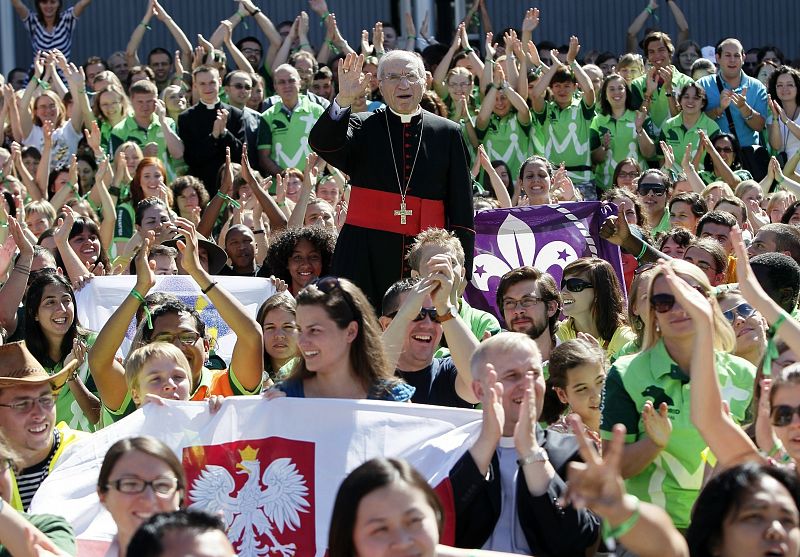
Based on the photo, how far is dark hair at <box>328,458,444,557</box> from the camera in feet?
12.8

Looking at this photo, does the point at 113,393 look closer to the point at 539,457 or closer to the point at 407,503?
the point at 539,457

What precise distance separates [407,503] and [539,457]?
93 cm

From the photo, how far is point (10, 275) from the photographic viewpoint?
26.3 ft

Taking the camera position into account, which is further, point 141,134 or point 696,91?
point 696,91

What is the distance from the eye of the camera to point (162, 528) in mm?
3736

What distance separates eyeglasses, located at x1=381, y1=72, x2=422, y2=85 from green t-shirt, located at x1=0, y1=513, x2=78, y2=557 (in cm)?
332

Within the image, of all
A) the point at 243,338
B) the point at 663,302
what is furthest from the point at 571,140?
the point at 663,302

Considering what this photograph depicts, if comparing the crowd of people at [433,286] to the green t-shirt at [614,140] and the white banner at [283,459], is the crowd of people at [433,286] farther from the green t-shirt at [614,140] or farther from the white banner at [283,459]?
the white banner at [283,459]

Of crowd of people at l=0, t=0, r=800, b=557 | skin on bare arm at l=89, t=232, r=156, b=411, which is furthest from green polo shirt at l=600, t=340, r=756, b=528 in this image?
skin on bare arm at l=89, t=232, r=156, b=411

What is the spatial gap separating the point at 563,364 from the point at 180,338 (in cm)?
178

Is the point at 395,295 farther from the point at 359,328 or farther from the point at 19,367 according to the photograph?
the point at 19,367

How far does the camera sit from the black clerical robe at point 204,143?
11805 millimetres

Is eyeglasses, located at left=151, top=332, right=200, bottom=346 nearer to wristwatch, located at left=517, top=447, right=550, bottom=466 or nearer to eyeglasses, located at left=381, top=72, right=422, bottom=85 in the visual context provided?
eyeglasses, located at left=381, top=72, right=422, bottom=85

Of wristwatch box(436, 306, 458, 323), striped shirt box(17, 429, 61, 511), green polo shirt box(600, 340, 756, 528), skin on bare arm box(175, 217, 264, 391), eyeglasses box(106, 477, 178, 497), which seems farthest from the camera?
skin on bare arm box(175, 217, 264, 391)
